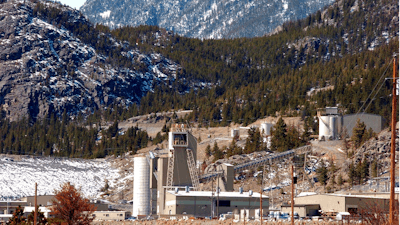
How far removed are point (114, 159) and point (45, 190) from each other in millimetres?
41270

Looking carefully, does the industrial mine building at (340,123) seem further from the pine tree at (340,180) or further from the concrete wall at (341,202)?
the concrete wall at (341,202)

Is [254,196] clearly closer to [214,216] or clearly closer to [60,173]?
[214,216]

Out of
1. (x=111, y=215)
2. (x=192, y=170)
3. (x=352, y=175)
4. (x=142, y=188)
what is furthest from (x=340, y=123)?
(x=111, y=215)

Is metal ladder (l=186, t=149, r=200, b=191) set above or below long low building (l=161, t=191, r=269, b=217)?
above

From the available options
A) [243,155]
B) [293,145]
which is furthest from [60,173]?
[293,145]

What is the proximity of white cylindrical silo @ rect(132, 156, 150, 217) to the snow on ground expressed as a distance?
113 feet

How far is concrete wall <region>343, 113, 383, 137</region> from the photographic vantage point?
14362 cm

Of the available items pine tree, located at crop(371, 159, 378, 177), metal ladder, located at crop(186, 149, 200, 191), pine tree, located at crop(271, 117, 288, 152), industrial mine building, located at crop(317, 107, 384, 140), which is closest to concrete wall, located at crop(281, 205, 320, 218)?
metal ladder, located at crop(186, 149, 200, 191)

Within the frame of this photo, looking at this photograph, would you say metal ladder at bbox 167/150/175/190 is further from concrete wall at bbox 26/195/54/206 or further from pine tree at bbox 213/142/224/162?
pine tree at bbox 213/142/224/162

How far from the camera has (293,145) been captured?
146250mm

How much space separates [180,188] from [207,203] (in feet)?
32.9

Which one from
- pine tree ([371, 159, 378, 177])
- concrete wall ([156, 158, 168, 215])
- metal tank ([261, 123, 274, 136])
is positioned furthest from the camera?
metal tank ([261, 123, 274, 136])

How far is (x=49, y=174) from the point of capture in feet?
527

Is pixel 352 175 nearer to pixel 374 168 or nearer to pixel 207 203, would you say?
pixel 374 168
